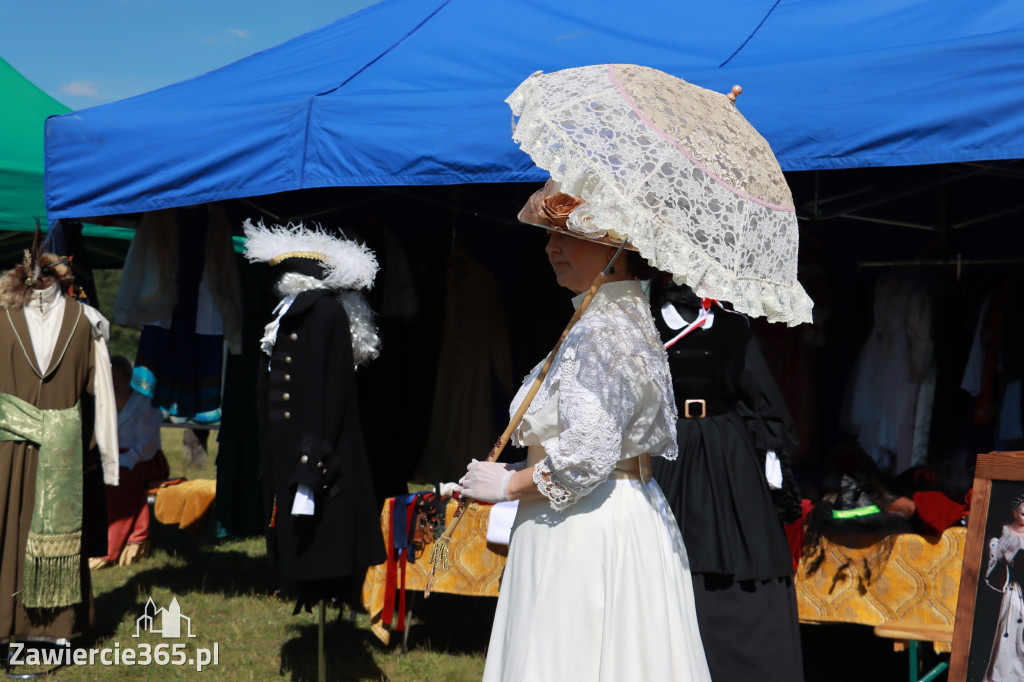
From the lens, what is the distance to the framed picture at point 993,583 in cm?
269

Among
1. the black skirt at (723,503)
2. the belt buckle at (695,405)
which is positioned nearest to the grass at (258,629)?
the black skirt at (723,503)

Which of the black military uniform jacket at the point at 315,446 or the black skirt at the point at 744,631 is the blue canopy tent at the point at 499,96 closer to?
the black military uniform jacket at the point at 315,446

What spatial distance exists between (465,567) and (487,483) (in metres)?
2.40

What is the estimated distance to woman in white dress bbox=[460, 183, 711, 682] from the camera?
6.76ft

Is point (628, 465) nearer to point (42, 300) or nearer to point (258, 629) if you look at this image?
point (42, 300)

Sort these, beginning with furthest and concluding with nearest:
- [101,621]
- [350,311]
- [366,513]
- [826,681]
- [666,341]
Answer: [101,621] → [826,681] → [350,311] → [366,513] → [666,341]

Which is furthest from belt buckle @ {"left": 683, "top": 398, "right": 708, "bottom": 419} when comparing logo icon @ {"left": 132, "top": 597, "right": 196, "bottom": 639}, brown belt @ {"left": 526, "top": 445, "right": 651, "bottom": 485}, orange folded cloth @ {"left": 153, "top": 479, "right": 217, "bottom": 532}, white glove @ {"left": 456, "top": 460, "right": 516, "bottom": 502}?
orange folded cloth @ {"left": 153, "top": 479, "right": 217, "bottom": 532}

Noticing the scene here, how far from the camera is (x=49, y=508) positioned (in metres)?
4.23

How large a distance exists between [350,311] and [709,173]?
2.31 m

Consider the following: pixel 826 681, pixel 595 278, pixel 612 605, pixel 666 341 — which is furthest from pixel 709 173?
pixel 826 681

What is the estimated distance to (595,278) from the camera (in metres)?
2.23

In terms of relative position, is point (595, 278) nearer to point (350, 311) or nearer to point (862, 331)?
point (350, 311)

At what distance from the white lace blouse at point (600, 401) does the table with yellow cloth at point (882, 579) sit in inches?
87.0

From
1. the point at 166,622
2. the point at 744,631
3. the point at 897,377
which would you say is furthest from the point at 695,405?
the point at 166,622
